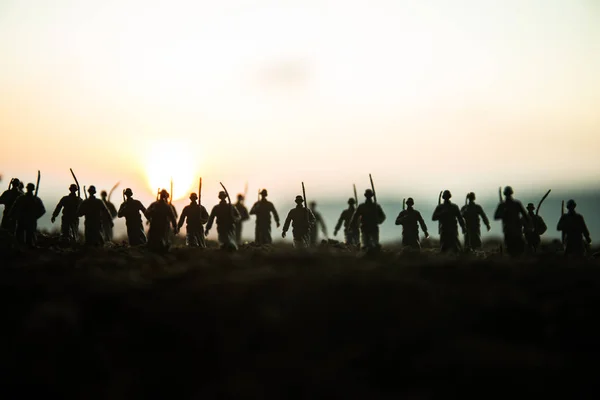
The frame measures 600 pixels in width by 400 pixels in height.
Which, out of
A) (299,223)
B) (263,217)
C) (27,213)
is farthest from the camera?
(263,217)

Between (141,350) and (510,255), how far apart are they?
1385 cm

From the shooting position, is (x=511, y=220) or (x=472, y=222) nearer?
(x=511, y=220)

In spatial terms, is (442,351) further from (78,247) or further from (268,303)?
(78,247)

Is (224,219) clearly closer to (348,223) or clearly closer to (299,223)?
(299,223)

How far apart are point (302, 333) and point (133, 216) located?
1395cm

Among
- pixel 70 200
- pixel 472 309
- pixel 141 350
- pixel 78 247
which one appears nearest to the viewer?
pixel 141 350

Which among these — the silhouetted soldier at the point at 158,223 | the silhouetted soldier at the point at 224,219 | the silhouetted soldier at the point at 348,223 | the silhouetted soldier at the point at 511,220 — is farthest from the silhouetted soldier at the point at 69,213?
the silhouetted soldier at the point at 511,220

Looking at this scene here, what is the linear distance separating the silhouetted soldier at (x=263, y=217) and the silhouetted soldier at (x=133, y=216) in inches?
248

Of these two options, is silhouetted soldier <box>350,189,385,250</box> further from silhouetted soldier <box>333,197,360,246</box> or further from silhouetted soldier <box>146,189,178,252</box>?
silhouetted soldier <box>146,189,178,252</box>

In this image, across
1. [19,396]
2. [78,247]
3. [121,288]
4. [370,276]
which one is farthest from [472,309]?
[78,247]

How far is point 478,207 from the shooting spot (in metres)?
26.1

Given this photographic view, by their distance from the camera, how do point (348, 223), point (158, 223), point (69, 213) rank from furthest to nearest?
point (348, 223), point (69, 213), point (158, 223)

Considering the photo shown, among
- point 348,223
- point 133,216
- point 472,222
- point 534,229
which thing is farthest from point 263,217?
point 534,229

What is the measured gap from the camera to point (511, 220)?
21.2m
